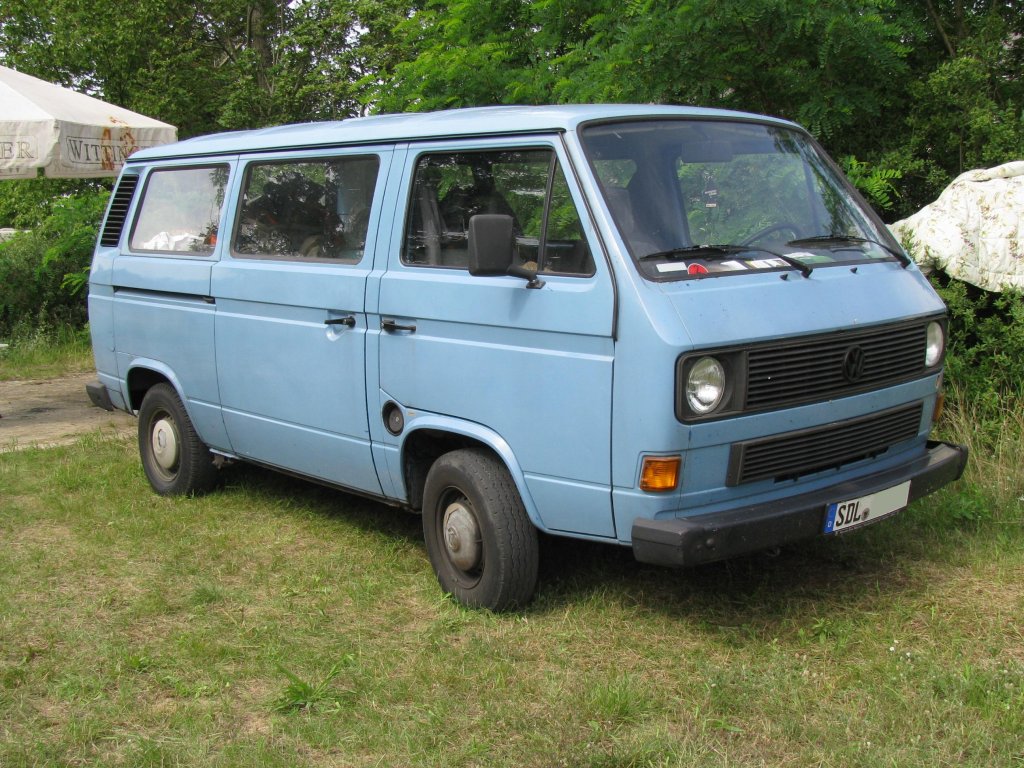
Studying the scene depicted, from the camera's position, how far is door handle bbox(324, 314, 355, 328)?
5.18 m

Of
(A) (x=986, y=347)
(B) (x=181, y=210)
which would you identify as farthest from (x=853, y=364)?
(B) (x=181, y=210)

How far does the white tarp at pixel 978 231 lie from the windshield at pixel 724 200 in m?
1.90

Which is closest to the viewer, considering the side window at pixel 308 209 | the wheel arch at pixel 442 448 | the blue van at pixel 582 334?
the blue van at pixel 582 334

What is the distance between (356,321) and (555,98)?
3.64 meters

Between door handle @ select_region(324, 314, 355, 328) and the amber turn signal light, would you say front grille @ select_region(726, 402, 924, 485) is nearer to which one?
the amber turn signal light

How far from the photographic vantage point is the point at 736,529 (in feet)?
13.0

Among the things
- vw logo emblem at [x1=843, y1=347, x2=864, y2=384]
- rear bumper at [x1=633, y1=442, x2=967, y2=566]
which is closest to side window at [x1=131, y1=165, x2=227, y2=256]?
rear bumper at [x1=633, y1=442, x2=967, y2=566]

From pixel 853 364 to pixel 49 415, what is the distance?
7673mm

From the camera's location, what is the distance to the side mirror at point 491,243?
4227 mm

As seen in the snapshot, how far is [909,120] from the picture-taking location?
25.6ft

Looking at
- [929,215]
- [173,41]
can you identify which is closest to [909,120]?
[929,215]

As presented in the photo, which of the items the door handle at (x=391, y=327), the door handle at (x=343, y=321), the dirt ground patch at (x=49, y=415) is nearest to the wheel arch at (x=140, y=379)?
the dirt ground patch at (x=49, y=415)

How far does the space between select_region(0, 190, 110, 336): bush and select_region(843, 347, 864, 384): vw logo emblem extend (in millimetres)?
11014

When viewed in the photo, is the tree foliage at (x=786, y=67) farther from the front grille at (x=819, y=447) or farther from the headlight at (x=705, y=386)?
the headlight at (x=705, y=386)
